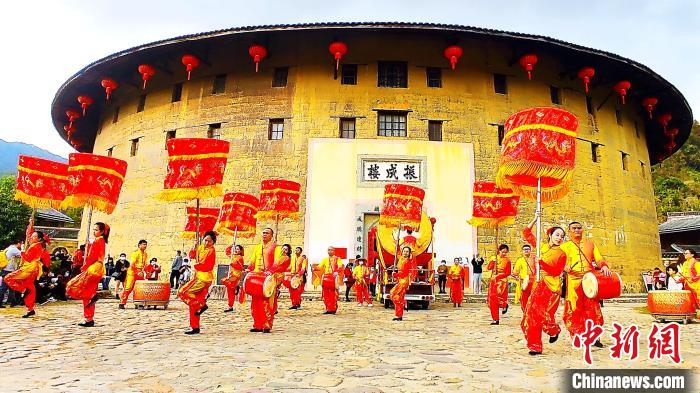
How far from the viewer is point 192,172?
25.5 feet

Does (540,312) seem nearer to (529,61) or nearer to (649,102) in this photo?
(529,61)

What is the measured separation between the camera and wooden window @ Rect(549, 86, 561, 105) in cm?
1708

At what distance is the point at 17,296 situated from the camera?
10.2 m

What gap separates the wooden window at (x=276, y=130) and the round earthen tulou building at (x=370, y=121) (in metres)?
0.05

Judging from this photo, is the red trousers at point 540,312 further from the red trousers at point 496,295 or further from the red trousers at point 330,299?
the red trousers at point 330,299

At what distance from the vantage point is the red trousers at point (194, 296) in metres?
6.43

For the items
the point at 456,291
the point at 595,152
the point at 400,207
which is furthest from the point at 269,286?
the point at 595,152

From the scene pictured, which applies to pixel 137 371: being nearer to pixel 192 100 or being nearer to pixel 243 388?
pixel 243 388

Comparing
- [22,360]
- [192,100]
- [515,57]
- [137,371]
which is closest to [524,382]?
[137,371]

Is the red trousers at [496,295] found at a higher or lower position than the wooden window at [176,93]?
lower

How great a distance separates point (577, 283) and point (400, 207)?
5573 mm

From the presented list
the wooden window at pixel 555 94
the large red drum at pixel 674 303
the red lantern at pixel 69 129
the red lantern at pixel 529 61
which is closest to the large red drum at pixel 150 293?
the large red drum at pixel 674 303

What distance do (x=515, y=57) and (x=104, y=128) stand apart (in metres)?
17.7

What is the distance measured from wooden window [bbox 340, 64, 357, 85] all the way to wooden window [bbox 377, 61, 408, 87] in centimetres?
89
